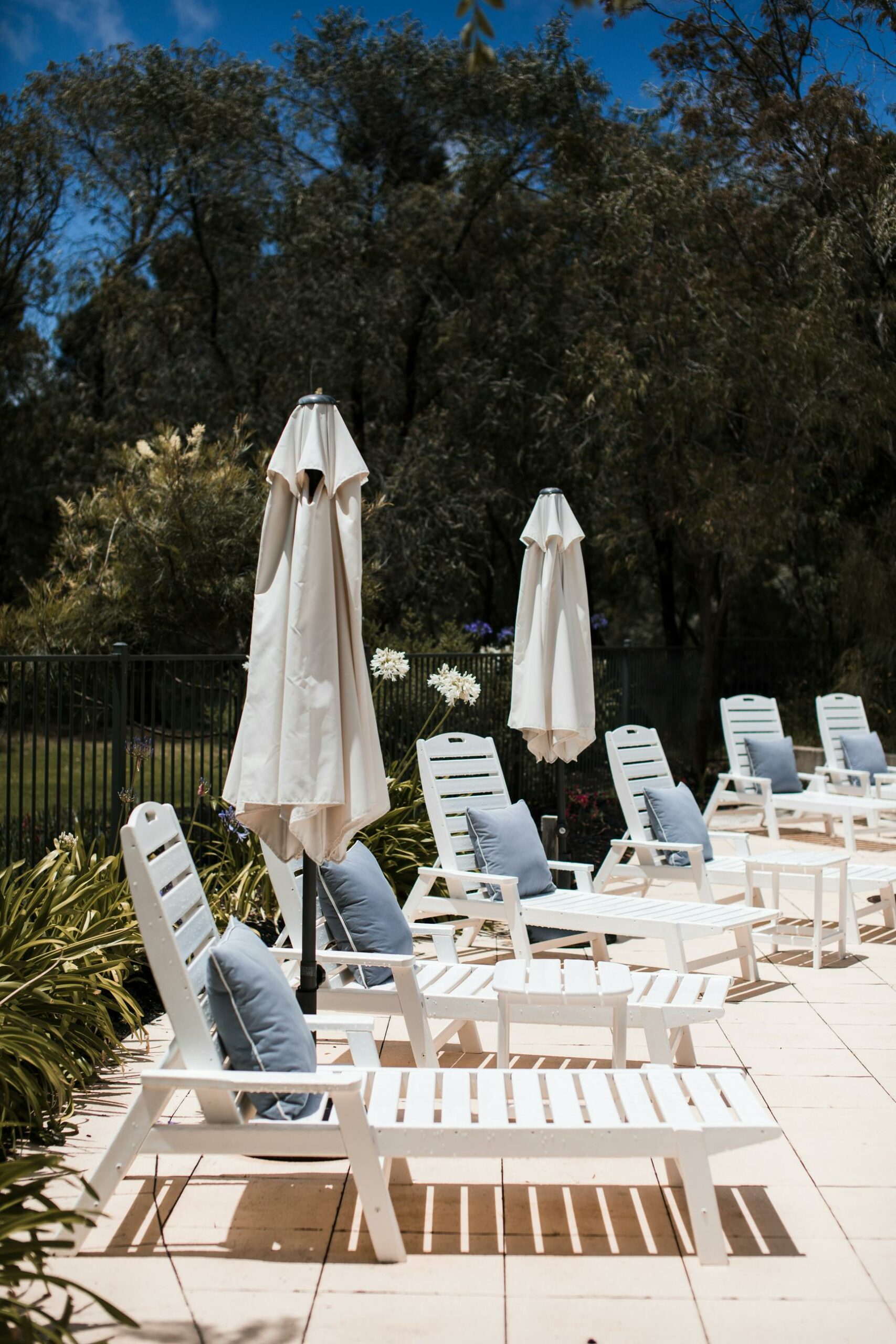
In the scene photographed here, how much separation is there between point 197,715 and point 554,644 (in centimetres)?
Answer: 244

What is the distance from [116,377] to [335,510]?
1526 cm

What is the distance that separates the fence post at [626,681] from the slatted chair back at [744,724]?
4.70ft

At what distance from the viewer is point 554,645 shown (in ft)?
21.7

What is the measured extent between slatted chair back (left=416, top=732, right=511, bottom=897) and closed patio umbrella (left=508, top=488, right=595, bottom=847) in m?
0.31

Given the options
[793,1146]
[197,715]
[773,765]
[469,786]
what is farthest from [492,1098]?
[773,765]


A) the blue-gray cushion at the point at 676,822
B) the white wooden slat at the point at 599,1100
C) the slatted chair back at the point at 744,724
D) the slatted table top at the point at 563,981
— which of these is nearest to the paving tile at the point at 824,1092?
the slatted table top at the point at 563,981

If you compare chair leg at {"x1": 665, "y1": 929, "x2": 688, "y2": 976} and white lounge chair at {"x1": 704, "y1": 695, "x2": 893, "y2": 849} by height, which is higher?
white lounge chair at {"x1": 704, "y1": 695, "x2": 893, "y2": 849}

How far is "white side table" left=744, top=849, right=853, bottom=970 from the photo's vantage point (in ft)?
20.9

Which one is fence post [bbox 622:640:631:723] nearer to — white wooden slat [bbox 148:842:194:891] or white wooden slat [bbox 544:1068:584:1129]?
white wooden slat [bbox 148:842:194:891]

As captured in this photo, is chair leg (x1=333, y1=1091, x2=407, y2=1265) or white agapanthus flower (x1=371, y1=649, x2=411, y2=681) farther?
white agapanthus flower (x1=371, y1=649, x2=411, y2=681)

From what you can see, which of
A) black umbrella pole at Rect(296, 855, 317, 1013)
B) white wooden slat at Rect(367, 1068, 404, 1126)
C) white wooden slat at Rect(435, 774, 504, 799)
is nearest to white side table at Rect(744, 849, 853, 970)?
white wooden slat at Rect(435, 774, 504, 799)

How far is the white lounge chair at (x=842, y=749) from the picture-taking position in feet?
34.4

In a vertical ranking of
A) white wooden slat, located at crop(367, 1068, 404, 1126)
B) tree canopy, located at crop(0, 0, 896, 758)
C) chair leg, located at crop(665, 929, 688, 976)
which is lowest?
chair leg, located at crop(665, 929, 688, 976)

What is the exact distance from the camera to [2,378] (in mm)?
18984
